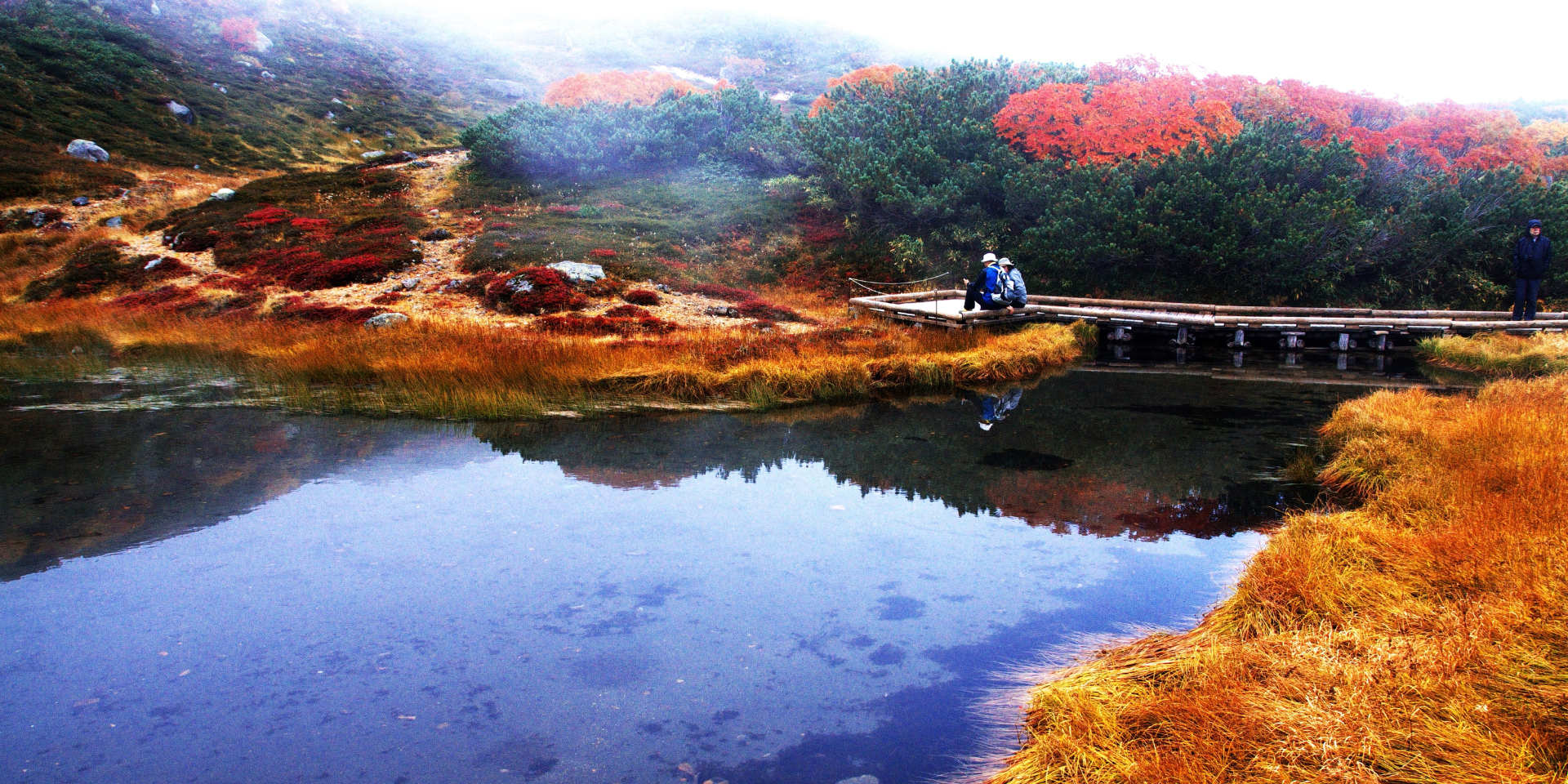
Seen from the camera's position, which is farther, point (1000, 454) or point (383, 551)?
point (1000, 454)

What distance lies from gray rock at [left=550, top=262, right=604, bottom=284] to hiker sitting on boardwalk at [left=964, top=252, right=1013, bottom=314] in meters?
9.62

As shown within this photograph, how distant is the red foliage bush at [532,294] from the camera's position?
1923 cm

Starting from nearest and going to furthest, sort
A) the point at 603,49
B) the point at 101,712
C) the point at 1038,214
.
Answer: the point at 101,712, the point at 1038,214, the point at 603,49

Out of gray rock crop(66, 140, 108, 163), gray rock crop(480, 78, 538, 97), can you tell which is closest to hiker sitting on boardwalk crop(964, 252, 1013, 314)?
gray rock crop(66, 140, 108, 163)

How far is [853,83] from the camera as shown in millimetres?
33219

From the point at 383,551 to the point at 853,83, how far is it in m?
29.8

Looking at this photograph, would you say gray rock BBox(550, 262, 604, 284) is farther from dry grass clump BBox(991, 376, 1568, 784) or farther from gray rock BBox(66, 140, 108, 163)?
gray rock BBox(66, 140, 108, 163)

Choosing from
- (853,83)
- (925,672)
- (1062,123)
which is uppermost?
(853,83)

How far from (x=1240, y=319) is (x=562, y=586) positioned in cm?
1790

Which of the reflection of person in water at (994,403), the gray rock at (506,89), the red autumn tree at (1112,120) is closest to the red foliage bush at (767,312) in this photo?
the reflection of person in water at (994,403)

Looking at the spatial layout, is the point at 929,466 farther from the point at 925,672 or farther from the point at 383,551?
the point at 383,551

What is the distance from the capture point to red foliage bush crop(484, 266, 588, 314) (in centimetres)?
1923

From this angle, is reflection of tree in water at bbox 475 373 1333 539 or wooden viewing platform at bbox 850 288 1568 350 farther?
wooden viewing platform at bbox 850 288 1568 350

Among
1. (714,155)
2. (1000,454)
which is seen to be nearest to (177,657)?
(1000,454)
